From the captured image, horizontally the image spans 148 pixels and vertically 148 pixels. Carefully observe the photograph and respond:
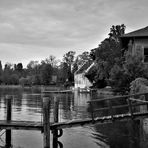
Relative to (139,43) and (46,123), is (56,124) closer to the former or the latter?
(46,123)

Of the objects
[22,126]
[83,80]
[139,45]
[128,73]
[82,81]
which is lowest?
[22,126]

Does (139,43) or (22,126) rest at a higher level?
(139,43)

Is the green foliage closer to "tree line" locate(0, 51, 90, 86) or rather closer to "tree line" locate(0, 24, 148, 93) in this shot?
"tree line" locate(0, 24, 148, 93)

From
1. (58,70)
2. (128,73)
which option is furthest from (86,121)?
(58,70)

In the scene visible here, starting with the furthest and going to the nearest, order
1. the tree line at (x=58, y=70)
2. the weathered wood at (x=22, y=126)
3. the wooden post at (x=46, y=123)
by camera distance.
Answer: the tree line at (x=58, y=70) < the weathered wood at (x=22, y=126) < the wooden post at (x=46, y=123)

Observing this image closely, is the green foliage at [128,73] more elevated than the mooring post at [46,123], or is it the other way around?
the green foliage at [128,73]

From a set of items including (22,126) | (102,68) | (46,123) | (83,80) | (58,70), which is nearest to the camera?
(46,123)

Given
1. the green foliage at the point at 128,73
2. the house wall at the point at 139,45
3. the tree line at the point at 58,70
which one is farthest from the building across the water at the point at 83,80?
the house wall at the point at 139,45

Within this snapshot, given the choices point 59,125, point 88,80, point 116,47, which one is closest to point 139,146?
point 59,125

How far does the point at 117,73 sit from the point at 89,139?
18523mm

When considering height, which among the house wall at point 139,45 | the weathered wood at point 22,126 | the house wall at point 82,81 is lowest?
the weathered wood at point 22,126

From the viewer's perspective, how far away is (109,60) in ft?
160

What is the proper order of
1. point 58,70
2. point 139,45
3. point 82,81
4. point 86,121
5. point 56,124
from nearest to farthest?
point 56,124, point 86,121, point 139,45, point 82,81, point 58,70

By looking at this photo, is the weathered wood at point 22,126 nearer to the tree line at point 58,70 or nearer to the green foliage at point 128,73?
the green foliage at point 128,73
